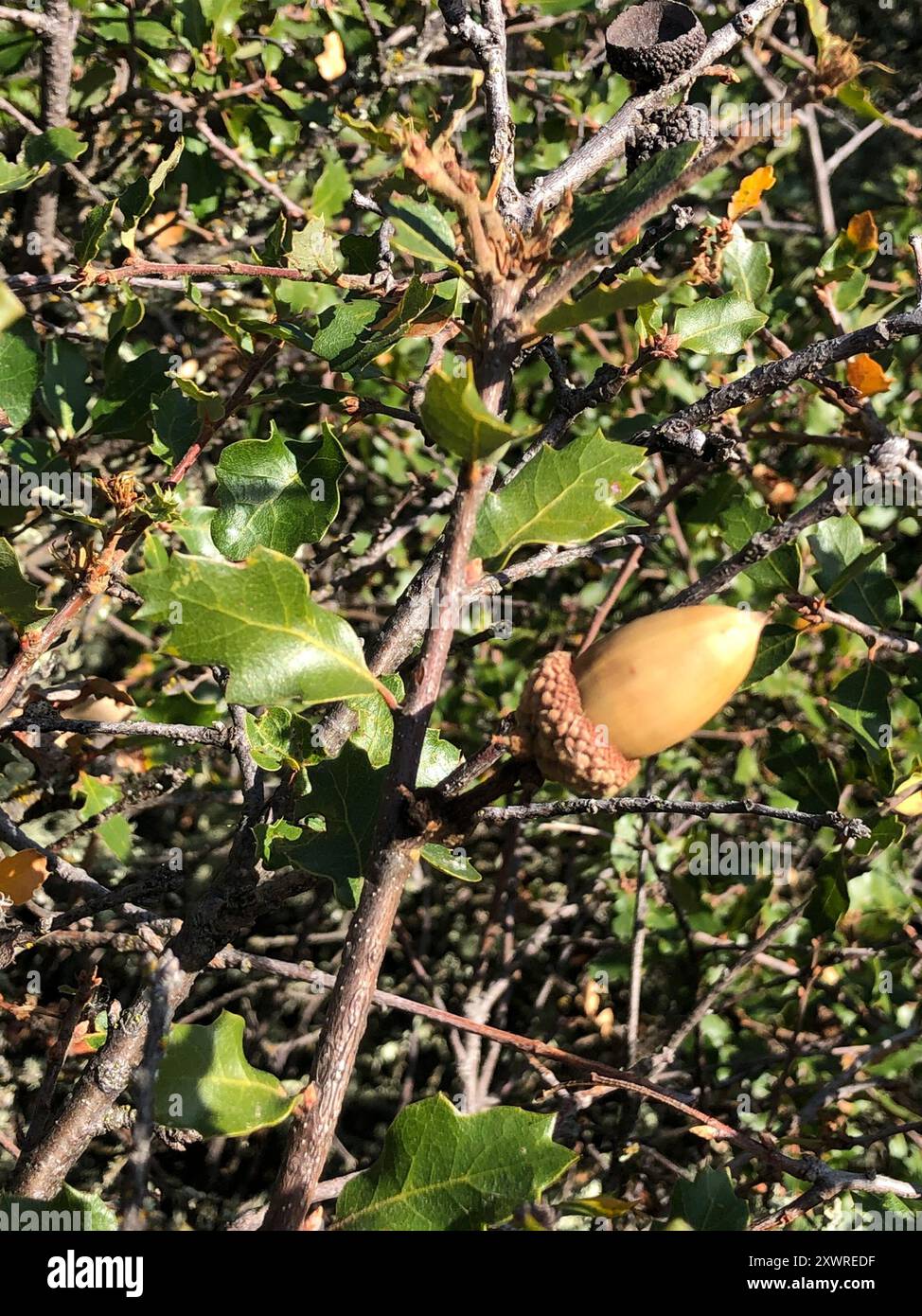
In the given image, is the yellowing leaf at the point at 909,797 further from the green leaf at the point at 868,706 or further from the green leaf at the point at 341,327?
the green leaf at the point at 341,327

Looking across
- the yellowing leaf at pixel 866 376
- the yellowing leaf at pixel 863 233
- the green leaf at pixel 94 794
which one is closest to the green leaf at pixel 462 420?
the yellowing leaf at pixel 866 376

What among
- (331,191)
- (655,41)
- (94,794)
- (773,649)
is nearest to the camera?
(655,41)

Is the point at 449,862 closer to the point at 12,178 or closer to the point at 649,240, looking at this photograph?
the point at 649,240

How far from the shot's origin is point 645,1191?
7.04 feet

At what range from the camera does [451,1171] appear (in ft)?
3.03

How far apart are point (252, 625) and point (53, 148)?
1236 millimetres

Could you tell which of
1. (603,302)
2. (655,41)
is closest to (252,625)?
(603,302)

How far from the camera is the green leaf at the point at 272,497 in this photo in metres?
1.25

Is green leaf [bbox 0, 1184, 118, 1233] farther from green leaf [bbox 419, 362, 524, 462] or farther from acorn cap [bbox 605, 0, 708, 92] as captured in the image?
acorn cap [bbox 605, 0, 708, 92]

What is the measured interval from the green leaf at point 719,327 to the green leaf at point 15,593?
822 millimetres

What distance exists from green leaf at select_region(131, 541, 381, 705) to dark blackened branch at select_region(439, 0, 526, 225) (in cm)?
42

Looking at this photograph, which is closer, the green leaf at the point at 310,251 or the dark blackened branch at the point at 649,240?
the dark blackened branch at the point at 649,240
